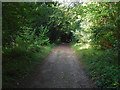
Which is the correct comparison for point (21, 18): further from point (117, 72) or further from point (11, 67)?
point (117, 72)

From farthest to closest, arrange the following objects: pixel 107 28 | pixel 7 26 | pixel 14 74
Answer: pixel 107 28 → pixel 14 74 → pixel 7 26

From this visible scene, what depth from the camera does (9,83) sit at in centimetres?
412

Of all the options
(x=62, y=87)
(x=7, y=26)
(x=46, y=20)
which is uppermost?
(x=46, y=20)

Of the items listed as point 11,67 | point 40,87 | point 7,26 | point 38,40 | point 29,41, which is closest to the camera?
point 7,26

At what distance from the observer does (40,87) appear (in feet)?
13.4

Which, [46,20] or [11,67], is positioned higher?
[46,20]

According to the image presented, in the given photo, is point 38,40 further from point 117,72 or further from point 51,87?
point 117,72

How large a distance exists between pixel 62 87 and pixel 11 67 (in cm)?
292

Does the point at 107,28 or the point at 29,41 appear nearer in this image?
the point at 107,28

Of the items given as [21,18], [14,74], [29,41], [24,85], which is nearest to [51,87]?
[24,85]

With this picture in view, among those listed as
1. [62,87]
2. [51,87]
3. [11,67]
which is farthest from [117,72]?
[11,67]

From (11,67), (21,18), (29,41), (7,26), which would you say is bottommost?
(11,67)

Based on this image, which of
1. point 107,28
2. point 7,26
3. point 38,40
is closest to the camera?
point 7,26

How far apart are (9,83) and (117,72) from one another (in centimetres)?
430
